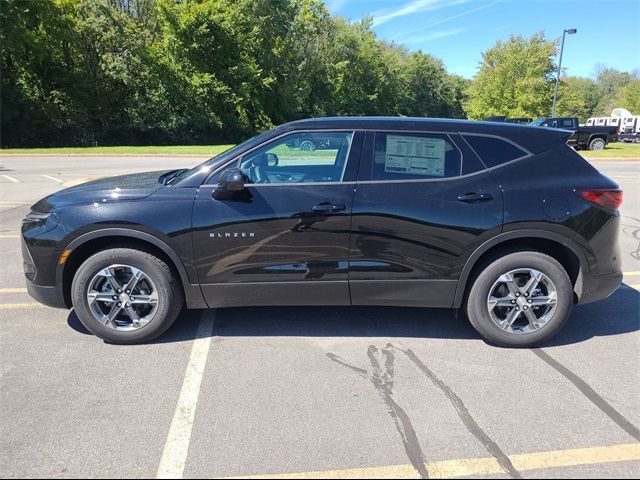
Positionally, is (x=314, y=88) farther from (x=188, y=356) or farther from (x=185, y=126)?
(x=188, y=356)

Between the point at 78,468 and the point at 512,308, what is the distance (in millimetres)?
3143

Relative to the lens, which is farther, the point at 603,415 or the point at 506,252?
the point at 506,252

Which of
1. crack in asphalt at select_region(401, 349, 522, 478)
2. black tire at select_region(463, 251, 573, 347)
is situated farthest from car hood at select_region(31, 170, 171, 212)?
black tire at select_region(463, 251, 573, 347)

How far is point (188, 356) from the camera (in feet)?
11.8

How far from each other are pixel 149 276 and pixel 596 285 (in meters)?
3.54

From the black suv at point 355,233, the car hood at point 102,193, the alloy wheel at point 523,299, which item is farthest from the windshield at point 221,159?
the alloy wheel at point 523,299

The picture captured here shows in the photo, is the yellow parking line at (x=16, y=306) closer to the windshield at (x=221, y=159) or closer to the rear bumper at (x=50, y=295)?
the rear bumper at (x=50, y=295)

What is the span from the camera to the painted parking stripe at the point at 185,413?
96.8 inches

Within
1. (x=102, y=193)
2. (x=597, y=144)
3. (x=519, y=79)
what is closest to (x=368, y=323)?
(x=102, y=193)

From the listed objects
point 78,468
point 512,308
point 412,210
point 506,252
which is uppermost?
point 412,210

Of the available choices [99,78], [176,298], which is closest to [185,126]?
[99,78]

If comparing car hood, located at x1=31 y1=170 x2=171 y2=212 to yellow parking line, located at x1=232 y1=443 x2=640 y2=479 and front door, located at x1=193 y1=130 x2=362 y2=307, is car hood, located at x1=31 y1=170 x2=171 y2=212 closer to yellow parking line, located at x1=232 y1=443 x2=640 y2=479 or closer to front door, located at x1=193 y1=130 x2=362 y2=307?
front door, located at x1=193 y1=130 x2=362 y2=307

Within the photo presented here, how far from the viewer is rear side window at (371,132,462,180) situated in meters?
3.69

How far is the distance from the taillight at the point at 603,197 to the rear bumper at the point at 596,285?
556 mm
